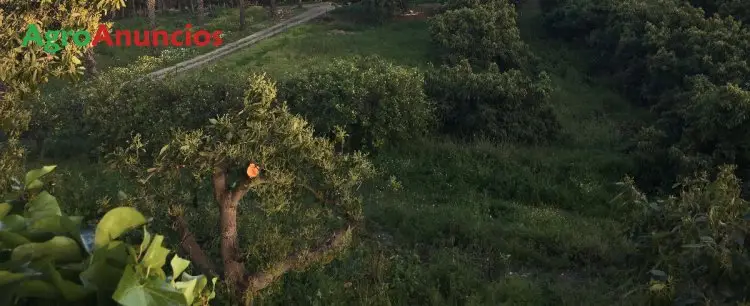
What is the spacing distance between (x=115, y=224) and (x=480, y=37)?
27983 millimetres

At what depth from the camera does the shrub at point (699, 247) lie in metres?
7.33

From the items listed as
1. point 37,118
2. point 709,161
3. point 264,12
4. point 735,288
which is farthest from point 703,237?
point 264,12

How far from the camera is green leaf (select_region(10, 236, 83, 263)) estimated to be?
1.86m

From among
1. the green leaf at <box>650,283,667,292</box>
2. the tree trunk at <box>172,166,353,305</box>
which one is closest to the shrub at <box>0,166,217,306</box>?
the tree trunk at <box>172,166,353,305</box>

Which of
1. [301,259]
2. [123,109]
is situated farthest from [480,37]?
[301,259]

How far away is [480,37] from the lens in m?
28.8

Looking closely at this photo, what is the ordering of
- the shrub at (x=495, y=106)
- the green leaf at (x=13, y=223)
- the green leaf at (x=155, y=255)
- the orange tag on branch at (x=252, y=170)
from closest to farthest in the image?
the green leaf at (x=155, y=255) < the green leaf at (x=13, y=223) < the orange tag on branch at (x=252, y=170) < the shrub at (x=495, y=106)

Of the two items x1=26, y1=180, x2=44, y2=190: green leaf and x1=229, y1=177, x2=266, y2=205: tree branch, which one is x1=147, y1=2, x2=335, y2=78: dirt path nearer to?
x1=229, y1=177, x2=266, y2=205: tree branch

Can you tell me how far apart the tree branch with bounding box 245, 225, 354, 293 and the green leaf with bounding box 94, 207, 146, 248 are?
208 inches

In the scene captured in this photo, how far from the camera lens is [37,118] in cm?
1866

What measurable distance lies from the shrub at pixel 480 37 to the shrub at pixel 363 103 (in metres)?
9.65

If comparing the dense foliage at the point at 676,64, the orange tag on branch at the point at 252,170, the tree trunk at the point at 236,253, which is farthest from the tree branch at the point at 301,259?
the dense foliage at the point at 676,64

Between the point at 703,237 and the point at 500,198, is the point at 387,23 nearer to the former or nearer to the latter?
the point at 500,198

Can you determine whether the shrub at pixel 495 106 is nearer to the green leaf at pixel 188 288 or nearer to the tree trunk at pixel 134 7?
the green leaf at pixel 188 288
